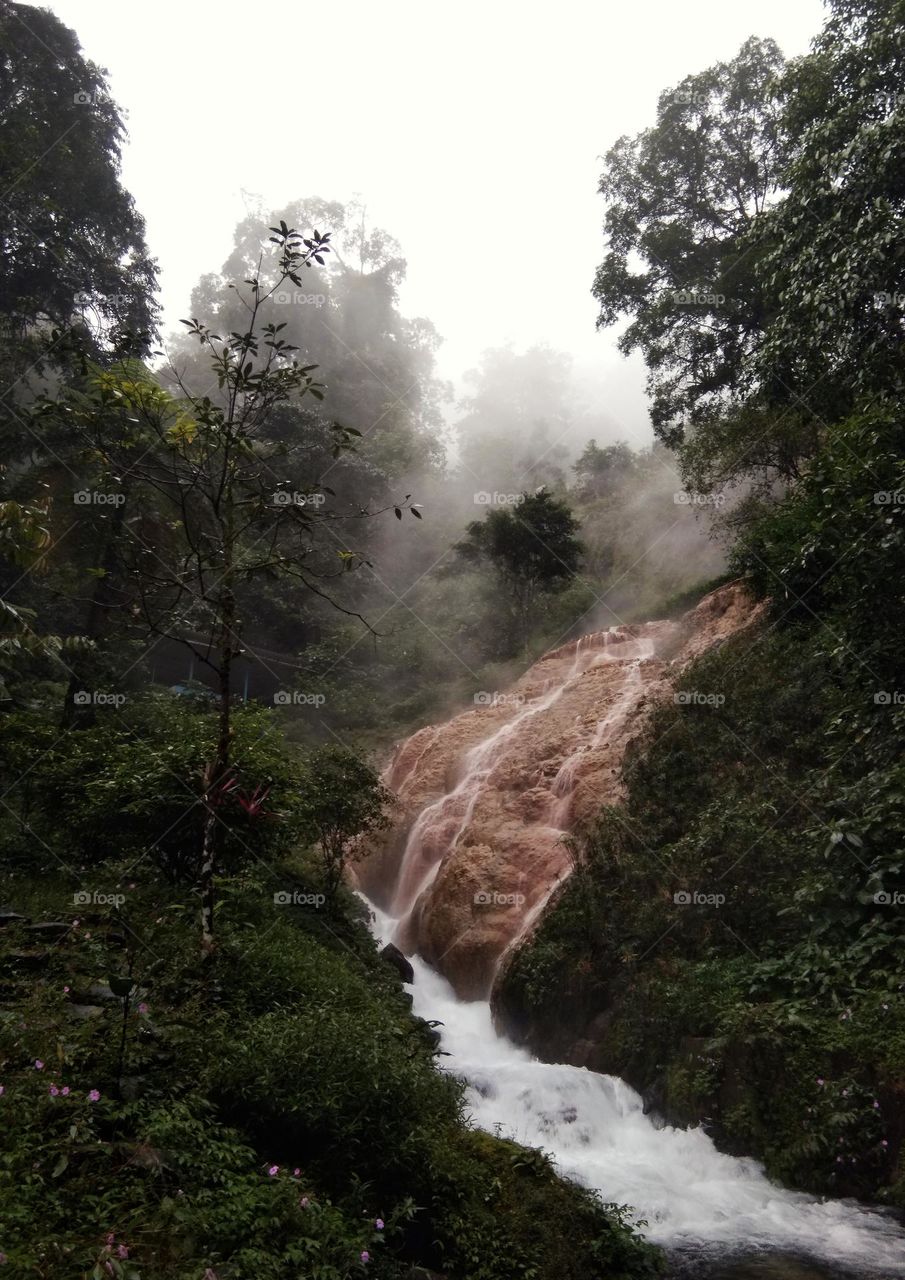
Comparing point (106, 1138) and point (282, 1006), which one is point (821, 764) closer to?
point (282, 1006)

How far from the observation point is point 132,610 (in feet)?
22.0

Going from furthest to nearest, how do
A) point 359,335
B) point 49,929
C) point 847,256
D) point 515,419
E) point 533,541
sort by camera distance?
point 515,419 → point 359,335 → point 533,541 → point 847,256 → point 49,929

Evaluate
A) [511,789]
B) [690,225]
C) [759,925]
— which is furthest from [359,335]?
[759,925]

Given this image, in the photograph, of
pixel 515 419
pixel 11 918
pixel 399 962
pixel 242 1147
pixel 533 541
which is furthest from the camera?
pixel 515 419

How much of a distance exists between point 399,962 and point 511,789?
13.1 ft

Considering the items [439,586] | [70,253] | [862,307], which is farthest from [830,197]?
[439,586]

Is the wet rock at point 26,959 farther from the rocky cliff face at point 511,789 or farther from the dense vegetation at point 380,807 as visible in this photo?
the rocky cliff face at point 511,789

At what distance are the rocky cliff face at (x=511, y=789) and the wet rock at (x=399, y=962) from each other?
68cm

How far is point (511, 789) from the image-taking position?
15367 millimetres

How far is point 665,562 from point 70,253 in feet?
62.0

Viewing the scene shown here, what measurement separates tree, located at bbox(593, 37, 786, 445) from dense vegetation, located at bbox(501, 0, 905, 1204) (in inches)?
262

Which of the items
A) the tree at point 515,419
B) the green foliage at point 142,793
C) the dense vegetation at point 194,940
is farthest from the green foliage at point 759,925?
the tree at point 515,419

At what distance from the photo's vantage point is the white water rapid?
245 inches

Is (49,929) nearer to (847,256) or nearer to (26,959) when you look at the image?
(26,959)
